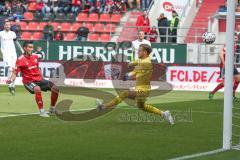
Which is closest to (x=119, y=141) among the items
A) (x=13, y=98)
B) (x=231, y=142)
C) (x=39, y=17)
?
(x=231, y=142)

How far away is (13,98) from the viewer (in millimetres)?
24734

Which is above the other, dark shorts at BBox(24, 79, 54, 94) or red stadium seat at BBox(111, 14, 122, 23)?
red stadium seat at BBox(111, 14, 122, 23)

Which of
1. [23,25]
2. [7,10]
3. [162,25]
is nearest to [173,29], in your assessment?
[162,25]

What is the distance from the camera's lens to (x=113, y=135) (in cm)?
1495

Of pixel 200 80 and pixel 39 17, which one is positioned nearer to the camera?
pixel 200 80

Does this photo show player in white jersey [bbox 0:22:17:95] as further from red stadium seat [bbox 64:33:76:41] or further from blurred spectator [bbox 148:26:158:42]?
red stadium seat [bbox 64:33:76:41]

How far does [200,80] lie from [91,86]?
4.33 meters

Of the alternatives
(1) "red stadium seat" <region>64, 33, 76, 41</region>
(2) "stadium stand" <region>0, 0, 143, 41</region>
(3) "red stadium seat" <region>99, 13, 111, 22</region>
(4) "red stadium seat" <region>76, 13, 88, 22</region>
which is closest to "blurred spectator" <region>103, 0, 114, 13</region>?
(2) "stadium stand" <region>0, 0, 143, 41</region>

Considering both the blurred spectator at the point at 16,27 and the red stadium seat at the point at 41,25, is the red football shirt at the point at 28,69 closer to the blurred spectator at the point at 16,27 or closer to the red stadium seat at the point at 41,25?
the blurred spectator at the point at 16,27

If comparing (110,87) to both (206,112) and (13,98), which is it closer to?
(13,98)

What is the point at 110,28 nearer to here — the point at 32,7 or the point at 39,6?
the point at 39,6

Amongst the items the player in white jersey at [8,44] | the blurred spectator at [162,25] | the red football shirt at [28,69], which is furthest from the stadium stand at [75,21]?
the red football shirt at [28,69]

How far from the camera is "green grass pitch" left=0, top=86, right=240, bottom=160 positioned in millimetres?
12453

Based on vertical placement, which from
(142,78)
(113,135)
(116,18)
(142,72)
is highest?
(116,18)
